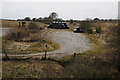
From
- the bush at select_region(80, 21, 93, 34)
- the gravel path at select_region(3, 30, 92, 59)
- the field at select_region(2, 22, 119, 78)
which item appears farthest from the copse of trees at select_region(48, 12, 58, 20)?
the field at select_region(2, 22, 119, 78)

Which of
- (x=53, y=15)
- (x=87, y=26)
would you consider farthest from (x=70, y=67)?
(x=53, y=15)

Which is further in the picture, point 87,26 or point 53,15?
point 53,15

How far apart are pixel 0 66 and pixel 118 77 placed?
41.8 ft

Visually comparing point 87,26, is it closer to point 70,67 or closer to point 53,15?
point 70,67

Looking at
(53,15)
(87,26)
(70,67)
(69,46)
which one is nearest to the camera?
(70,67)

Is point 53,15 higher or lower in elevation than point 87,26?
higher

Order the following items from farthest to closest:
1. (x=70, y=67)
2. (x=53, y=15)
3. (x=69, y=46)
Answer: (x=53, y=15) < (x=69, y=46) < (x=70, y=67)

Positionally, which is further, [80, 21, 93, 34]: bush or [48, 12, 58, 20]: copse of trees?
[48, 12, 58, 20]: copse of trees

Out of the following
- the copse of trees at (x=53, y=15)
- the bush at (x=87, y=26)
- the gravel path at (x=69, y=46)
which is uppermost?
the copse of trees at (x=53, y=15)

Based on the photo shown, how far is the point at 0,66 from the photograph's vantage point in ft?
57.8

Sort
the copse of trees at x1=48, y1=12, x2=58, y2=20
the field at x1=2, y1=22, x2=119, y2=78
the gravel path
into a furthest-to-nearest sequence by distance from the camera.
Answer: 1. the copse of trees at x1=48, y1=12, x2=58, y2=20
2. the gravel path
3. the field at x1=2, y1=22, x2=119, y2=78

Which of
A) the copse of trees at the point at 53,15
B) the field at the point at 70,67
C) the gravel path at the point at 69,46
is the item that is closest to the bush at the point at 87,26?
the gravel path at the point at 69,46

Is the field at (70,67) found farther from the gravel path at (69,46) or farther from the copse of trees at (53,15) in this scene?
the copse of trees at (53,15)

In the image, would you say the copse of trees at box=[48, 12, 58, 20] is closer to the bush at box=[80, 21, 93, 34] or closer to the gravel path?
the bush at box=[80, 21, 93, 34]
